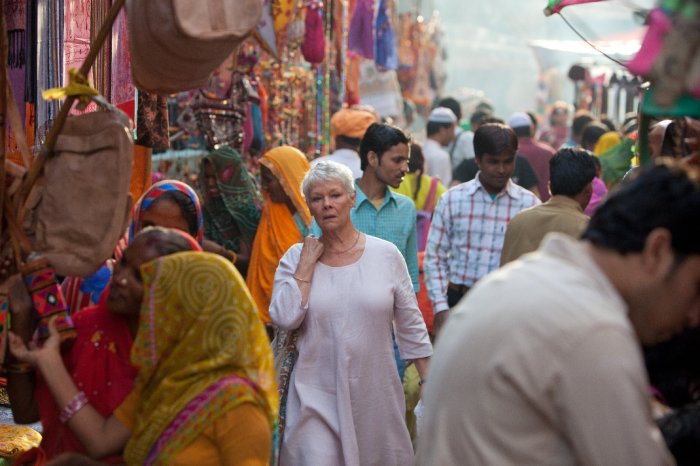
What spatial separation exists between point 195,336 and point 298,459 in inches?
78.4

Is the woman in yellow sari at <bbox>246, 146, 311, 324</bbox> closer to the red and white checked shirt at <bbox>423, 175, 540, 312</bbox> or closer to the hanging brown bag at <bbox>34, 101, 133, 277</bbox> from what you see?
the red and white checked shirt at <bbox>423, 175, 540, 312</bbox>

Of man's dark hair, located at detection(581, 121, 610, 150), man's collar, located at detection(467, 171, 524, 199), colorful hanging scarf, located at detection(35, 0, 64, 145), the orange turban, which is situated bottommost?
man's dark hair, located at detection(581, 121, 610, 150)

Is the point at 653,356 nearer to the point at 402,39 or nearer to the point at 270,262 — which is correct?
the point at 270,262

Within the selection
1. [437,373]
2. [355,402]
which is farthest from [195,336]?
[355,402]

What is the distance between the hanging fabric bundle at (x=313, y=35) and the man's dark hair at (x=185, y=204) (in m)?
5.83

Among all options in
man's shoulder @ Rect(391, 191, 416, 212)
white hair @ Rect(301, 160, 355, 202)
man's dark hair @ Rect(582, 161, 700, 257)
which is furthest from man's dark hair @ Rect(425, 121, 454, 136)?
man's dark hair @ Rect(582, 161, 700, 257)

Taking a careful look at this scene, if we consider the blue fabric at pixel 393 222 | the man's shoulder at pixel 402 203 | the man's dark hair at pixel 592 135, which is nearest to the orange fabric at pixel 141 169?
the blue fabric at pixel 393 222

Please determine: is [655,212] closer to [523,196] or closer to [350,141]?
[523,196]

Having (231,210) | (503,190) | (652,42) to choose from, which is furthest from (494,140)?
(652,42)

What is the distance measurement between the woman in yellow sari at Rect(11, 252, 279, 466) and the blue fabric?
10.6ft

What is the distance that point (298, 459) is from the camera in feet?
17.2

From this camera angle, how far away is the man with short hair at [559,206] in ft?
19.8

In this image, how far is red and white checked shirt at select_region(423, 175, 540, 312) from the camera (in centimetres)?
704

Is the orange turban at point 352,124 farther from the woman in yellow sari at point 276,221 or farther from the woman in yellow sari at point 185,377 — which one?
the woman in yellow sari at point 185,377
